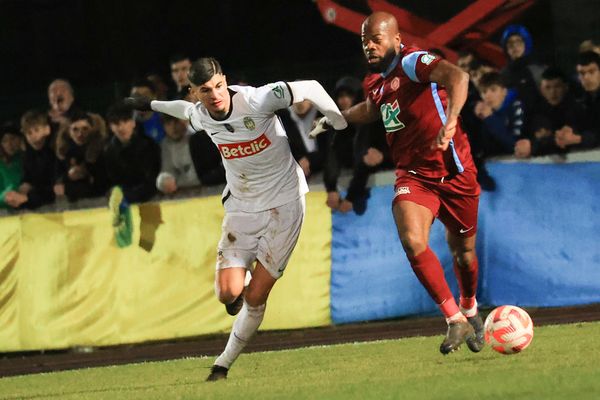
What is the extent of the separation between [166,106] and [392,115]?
178cm

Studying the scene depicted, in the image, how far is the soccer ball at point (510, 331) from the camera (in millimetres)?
10312

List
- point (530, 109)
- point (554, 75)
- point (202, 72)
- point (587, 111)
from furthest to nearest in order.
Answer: point (530, 109), point (554, 75), point (587, 111), point (202, 72)

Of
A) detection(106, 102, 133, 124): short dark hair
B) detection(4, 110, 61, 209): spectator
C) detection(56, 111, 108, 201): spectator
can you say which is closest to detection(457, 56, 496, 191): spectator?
detection(106, 102, 133, 124): short dark hair

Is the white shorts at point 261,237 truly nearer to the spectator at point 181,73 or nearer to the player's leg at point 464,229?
the player's leg at point 464,229

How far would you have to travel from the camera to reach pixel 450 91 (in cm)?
1018

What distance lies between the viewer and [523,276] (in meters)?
14.8

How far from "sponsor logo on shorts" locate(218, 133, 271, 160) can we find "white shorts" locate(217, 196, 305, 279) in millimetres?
499

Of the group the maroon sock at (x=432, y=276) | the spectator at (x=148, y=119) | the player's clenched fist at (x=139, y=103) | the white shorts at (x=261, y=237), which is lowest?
the maroon sock at (x=432, y=276)

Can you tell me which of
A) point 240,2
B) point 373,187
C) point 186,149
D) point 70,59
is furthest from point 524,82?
point 70,59

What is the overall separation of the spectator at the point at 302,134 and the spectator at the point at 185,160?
1068 mm

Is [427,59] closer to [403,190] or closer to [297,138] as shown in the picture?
[403,190]

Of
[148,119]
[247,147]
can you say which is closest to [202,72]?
[247,147]

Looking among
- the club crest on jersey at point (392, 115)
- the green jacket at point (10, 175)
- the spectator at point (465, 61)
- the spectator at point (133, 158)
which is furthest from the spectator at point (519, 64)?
the green jacket at point (10, 175)

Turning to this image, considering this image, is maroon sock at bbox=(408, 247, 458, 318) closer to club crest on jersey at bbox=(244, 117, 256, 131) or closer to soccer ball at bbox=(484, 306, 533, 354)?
Result: soccer ball at bbox=(484, 306, 533, 354)
